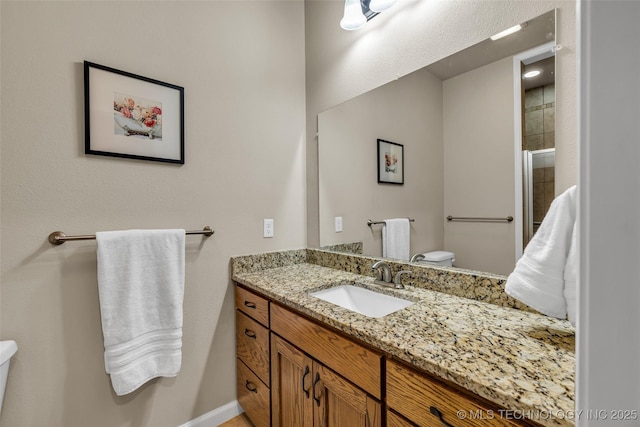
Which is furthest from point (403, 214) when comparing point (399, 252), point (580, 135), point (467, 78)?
point (580, 135)

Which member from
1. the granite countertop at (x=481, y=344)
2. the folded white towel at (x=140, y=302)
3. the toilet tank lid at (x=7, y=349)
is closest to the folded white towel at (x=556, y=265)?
the granite countertop at (x=481, y=344)

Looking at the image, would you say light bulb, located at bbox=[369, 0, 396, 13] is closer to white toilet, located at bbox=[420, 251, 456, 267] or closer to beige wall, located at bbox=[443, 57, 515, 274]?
beige wall, located at bbox=[443, 57, 515, 274]

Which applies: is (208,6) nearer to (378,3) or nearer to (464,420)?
(378,3)

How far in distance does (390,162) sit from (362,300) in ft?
2.48

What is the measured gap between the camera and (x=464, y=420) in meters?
0.63

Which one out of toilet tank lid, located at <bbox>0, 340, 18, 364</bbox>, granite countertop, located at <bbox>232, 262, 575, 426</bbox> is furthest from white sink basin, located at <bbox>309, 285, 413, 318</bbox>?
toilet tank lid, located at <bbox>0, 340, 18, 364</bbox>

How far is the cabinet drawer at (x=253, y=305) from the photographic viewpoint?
1354 millimetres

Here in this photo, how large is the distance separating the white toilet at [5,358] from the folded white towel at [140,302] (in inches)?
10.8

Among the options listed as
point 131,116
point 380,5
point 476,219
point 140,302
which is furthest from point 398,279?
point 131,116

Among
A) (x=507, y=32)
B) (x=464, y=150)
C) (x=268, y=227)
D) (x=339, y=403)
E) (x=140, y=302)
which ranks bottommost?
(x=339, y=403)

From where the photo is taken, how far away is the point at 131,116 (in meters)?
1.34

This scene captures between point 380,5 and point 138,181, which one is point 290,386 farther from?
point 380,5

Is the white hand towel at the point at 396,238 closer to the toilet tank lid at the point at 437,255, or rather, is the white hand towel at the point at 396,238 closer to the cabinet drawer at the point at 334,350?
the toilet tank lid at the point at 437,255
